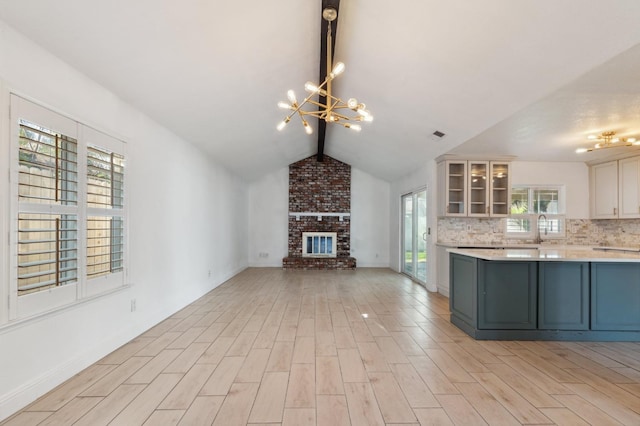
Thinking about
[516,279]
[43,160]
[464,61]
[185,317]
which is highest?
[464,61]

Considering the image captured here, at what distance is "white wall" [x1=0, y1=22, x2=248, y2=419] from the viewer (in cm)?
207

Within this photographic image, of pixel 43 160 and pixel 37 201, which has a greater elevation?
pixel 43 160

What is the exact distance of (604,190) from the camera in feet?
19.6

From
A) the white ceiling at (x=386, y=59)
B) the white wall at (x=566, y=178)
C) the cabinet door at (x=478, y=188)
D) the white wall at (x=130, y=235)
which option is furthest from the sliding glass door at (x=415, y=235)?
the white wall at (x=130, y=235)

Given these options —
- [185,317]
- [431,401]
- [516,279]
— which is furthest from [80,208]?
[516,279]

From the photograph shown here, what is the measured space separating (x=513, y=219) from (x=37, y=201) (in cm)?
705

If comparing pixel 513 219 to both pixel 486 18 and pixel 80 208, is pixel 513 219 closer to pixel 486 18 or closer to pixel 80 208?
pixel 486 18

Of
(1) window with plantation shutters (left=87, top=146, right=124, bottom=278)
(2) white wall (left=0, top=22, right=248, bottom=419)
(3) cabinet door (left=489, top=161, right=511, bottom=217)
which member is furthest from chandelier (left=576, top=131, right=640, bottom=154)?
(1) window with plantation shutters (left=87, top=146, right=124, bottom=278)

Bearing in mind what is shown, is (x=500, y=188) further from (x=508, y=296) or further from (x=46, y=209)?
(x=46, y=209)

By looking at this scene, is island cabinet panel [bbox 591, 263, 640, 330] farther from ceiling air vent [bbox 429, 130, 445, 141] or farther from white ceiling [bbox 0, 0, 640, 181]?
ceiling air vent [bbox 429, 130, 445, 141]

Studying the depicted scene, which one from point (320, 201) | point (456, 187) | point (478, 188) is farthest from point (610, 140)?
point (320, 201)

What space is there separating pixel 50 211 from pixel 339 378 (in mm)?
2463

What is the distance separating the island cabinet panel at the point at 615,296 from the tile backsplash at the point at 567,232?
2.42 metres

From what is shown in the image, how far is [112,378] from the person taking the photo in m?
2.51
